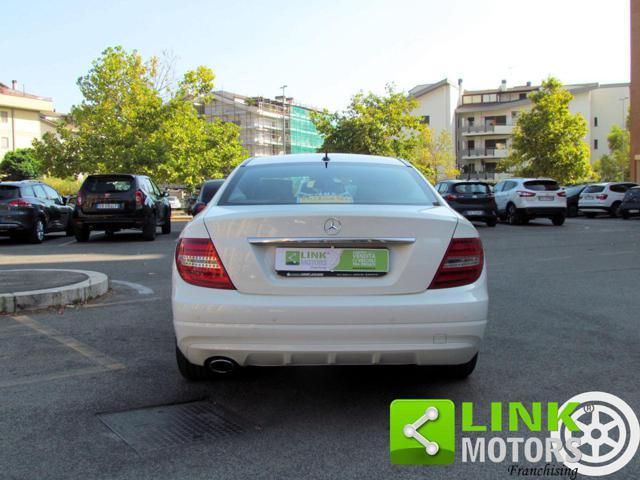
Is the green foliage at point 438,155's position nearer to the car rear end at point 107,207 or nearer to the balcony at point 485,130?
the balcony at point 485,130

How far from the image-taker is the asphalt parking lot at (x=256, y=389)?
3.04m

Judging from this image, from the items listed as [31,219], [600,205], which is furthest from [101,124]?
[600,205]

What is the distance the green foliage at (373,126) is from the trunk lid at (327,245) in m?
45.5

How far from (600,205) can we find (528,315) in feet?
81.5

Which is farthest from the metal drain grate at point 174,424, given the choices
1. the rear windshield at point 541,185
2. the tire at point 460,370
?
the rear windshield at point 541,185

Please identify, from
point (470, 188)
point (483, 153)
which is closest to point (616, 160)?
point (483, 153)

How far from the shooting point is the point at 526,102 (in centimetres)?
8138

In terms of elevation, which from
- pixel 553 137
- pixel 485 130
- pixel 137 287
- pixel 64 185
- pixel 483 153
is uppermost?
pixel 485 130

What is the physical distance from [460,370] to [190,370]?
5.72 ft

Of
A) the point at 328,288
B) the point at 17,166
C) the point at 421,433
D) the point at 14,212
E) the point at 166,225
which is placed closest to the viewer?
the point at 421,433

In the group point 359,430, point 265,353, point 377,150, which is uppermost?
point 377,150

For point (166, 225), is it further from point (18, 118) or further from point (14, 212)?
point (18, 118)

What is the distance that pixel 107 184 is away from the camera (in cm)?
1605

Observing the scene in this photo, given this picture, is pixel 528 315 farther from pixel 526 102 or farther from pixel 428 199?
pixel 526 102
